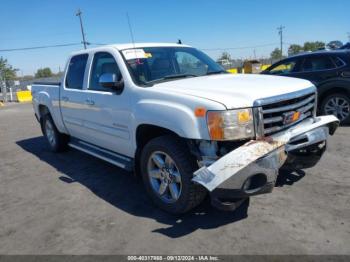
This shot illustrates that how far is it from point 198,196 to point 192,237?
43cm

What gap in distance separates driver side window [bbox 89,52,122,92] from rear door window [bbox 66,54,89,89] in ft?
1.19

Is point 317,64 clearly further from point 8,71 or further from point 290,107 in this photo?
point 8,71

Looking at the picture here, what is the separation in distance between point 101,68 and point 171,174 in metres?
2.14

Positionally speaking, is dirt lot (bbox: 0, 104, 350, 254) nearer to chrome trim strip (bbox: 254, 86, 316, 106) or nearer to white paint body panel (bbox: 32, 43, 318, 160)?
white paint body panel (bbox: 32, 43, 318, 160)

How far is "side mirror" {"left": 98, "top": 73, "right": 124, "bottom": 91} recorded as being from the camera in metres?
4.12

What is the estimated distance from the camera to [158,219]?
3.80 m

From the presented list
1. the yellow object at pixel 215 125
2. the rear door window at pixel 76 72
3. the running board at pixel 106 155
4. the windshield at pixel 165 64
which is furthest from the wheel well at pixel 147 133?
the rear door window at pixel 76 72

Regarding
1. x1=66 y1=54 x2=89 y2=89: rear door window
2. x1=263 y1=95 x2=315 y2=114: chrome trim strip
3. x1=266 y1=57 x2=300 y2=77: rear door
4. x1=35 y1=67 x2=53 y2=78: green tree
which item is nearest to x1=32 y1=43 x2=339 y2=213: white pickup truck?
x1=263 y1=95 x2=315 y2=114: chrome trim strip

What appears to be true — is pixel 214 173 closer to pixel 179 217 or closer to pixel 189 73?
pixel 179 217

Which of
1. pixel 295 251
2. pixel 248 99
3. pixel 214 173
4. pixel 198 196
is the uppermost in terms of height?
pixel 248 99

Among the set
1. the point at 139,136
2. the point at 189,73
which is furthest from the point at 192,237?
the point at 189,73

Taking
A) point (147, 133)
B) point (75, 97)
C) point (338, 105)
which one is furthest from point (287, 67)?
point (147, 133)

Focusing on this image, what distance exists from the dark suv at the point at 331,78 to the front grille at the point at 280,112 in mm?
4174

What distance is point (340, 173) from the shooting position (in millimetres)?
4719
